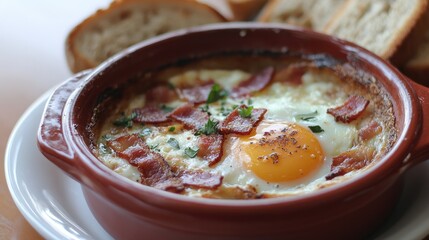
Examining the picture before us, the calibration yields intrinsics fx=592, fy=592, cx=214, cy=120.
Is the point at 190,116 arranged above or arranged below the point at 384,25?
below

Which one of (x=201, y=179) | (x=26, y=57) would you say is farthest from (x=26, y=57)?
(x=201, y=179)

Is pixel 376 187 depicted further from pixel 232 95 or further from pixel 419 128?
pixel 232 95

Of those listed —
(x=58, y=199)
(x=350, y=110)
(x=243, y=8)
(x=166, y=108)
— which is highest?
(x=243, y=8)

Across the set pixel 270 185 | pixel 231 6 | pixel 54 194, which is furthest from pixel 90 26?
pixel 270 185

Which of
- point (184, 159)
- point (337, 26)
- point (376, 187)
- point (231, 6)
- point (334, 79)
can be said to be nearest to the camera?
point (376, 187)

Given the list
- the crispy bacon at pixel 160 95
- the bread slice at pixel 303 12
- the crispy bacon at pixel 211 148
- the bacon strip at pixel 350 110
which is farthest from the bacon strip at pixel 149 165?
the bread slice at pixel 303 12

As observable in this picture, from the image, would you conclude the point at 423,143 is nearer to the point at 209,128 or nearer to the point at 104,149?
the point at 209,128
